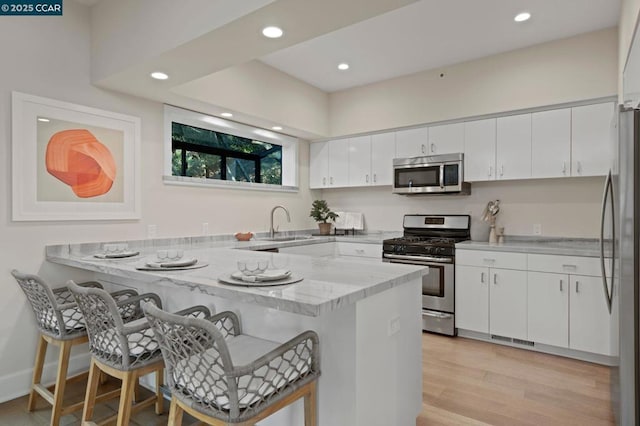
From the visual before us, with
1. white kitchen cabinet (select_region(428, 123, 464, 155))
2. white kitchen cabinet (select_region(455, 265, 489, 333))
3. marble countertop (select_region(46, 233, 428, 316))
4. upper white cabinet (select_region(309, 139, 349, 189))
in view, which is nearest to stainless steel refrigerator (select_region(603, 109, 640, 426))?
marble countertop (select_region(46, 233, 428, 316))

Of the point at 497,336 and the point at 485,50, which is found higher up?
the point at 485,50

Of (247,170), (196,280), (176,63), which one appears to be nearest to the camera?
(196,280)

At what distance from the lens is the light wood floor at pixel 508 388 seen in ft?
7.42

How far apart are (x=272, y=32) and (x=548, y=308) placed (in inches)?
125

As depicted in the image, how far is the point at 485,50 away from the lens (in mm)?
3660

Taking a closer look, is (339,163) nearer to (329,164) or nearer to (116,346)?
(329,164)

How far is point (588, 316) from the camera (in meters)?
3.10

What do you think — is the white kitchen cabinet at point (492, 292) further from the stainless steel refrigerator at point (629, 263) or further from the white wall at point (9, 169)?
the white wall at point (9, 169)

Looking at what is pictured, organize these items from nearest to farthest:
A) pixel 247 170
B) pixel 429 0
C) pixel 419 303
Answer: pixel 419 303
pixel 429 0
pixel 247 170

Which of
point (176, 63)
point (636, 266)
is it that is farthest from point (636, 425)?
point (176, 63)

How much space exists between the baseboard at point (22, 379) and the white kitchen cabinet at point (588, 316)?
160 inches

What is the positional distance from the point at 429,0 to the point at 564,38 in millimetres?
1549

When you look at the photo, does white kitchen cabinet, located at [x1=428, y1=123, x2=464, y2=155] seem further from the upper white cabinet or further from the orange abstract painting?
the orange abstract painting

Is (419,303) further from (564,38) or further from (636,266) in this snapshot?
(564,38)
